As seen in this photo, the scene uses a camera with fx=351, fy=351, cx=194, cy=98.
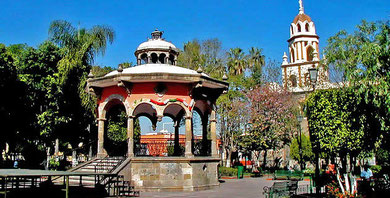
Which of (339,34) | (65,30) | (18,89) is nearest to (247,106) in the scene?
Result: (65,30)

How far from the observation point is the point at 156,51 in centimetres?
2000

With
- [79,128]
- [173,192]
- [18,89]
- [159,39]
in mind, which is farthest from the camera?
[79,128]

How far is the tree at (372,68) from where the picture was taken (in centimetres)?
988

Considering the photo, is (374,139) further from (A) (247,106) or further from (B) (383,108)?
(A) (247,106)

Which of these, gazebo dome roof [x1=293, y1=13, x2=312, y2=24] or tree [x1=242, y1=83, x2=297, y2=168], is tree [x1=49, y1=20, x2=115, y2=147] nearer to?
tree [x1=242, y1=83, x2=297, y2=168]

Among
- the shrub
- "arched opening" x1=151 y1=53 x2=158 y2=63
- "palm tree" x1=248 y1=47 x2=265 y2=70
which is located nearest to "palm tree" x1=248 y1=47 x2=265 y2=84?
"palm tree" x1=248 y1=47 x2=265 y2=70

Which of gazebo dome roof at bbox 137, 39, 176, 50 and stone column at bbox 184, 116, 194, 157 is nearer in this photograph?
stone column at bbox 184, 116, 194, 157

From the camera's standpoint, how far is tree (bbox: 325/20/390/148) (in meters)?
9.88

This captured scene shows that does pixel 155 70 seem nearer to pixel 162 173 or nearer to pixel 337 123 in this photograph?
pixel 162 173

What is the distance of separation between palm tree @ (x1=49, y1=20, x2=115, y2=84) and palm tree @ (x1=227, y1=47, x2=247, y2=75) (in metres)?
18.0

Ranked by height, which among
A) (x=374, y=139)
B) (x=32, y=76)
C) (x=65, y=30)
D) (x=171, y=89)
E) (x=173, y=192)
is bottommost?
(x=173, y=192)

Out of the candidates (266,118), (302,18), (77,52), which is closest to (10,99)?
(77,52)

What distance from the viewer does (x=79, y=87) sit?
2578 centimetres

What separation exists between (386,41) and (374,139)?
3.52 meters
